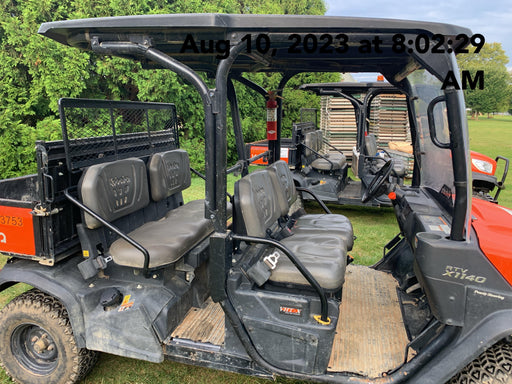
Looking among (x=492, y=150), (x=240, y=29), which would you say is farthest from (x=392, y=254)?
(x=492, y=150)

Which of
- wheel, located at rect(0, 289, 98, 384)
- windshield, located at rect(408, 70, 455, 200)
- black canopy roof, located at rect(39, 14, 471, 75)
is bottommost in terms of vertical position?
wheel, located at rect(0, 289, 98, 384)

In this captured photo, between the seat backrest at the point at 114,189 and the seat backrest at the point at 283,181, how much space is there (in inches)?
43.1

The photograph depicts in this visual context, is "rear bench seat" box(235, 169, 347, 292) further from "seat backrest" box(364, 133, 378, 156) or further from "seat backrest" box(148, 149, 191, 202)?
"seat backrest" box(364, 133, 378, 156)

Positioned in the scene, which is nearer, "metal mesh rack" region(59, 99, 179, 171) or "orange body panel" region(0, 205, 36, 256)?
"orange body panel" region(0, 205, 36, 256)

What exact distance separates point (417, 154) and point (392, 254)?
0.94m

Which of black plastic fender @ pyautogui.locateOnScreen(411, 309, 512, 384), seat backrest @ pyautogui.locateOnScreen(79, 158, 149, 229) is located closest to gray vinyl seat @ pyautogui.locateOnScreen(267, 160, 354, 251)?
seat backrest @ pyautogui.locateOnScreen(79, 158, 149, 229)

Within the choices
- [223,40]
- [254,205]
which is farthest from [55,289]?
[223,40]

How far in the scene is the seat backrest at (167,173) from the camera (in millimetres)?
3525

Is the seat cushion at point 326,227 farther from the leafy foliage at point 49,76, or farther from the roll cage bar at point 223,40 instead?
the leafy foliage at point 49,76

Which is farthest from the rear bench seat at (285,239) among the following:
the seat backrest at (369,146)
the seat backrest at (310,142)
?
the seat backrest at (310,142)

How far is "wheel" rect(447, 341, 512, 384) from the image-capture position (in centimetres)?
202

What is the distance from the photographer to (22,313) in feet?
8.82

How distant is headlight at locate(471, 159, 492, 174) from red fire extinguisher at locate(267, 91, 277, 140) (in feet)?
13.9

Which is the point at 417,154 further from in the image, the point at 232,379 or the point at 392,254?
the point at 232,379
